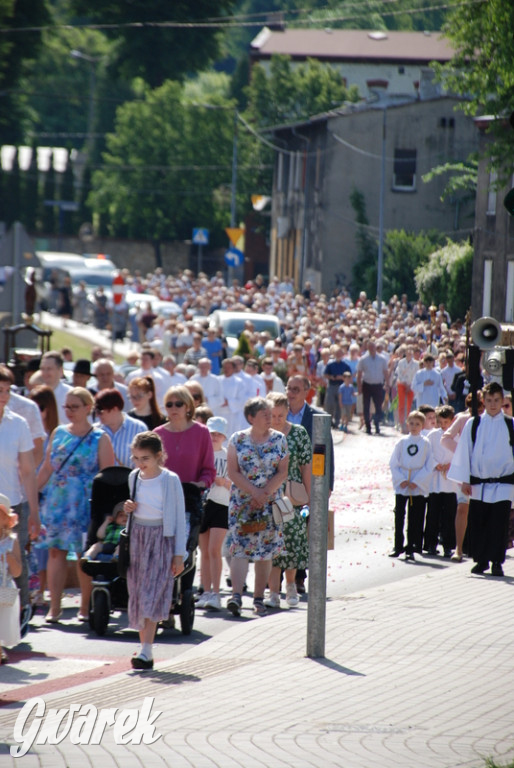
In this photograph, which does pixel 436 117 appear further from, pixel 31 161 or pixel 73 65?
pixel 73 65

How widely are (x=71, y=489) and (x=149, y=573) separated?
7.35 ft

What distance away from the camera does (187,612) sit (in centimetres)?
1077

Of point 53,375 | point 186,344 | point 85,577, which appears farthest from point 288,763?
point 186,344

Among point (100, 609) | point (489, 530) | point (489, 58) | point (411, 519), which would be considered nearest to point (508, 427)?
point (489, 530)

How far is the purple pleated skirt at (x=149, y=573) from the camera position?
30.8 feet

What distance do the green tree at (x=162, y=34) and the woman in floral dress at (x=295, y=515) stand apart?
226ft

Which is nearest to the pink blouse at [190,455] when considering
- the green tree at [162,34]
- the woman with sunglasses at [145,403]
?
the woman with sunglasses at [145,403]

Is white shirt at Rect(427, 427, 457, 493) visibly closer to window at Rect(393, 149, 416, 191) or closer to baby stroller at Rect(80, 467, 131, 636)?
baby stroller at Rect(80, 467, 131, 636)

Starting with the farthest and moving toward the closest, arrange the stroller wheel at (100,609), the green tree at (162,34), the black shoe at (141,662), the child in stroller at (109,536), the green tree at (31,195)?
the green tree at (31,195) → the green tree at (162,34) → the child in stroller at (109,536) → the stroller wheel at (100,609) → the black shoe at (141,662)

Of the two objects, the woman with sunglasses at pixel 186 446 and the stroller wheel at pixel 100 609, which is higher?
the woman with sunglasses at pixel 186 446

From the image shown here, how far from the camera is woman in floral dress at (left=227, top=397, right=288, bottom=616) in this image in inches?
455

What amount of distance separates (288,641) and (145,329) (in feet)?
117

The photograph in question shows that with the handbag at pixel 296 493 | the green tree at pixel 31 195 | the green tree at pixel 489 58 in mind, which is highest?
the green tree at pixel 489 58

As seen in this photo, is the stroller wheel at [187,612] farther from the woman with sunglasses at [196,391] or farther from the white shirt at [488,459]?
the white shirt at [488,459]
